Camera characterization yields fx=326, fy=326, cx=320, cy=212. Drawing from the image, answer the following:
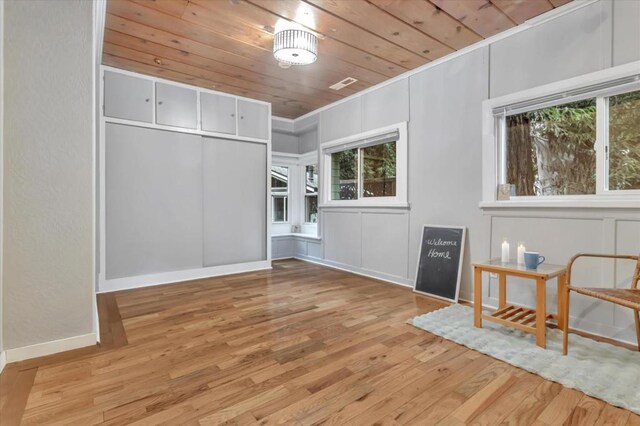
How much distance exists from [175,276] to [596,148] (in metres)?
4.33

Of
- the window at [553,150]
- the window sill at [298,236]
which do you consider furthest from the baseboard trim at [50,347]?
the window at [553,150]

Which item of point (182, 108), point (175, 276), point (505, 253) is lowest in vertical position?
point (175, 276)

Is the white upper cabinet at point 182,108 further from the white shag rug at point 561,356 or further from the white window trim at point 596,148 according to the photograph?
the white shag rug at point 561,356

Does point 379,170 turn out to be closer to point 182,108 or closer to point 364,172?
point 364,172

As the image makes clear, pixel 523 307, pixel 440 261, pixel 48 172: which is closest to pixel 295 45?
pixel 48 172

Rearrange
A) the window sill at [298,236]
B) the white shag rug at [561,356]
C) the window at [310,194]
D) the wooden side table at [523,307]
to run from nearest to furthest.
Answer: the white shag rug at [561,356]
the wooden side table at [523,307]
the window sill at [298,236]
the window at [310,194]

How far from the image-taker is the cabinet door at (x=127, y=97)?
3539 millimetres

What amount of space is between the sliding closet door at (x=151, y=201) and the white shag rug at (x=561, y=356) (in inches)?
115

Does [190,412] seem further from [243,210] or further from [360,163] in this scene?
[360,163]

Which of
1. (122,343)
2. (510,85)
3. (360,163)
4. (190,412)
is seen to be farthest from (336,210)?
(190,412)

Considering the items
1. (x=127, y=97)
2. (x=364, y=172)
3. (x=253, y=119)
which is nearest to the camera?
(x=127, y=97)

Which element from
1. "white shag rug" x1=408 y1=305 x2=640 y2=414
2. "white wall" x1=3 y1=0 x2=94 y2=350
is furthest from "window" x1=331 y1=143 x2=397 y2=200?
"white wall" x1=3 y1=0 x2=94 y2=350

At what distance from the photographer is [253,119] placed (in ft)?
15.1

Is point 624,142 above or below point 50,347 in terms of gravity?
above
